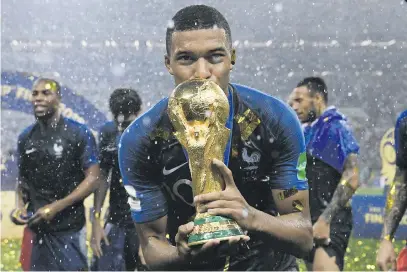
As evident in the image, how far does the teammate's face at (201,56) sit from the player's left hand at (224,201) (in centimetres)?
45

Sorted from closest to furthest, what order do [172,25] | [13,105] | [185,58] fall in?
[185,58] → [172,25] → [13,105]

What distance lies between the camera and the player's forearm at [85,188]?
294 inches

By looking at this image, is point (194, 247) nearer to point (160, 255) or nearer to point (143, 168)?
point (160, 255)

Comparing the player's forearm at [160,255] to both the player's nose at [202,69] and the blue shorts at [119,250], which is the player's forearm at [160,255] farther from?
the blue shorts at [119,250]

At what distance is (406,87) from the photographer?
14.4 meters

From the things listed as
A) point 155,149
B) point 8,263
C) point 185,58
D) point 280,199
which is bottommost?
point 8,263

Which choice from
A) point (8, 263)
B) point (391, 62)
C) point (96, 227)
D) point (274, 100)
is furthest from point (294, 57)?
point (274, 100)

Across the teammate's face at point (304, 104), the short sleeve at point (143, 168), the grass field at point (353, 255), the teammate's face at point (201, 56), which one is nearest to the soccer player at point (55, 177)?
the teammate's face at point (304, 104)

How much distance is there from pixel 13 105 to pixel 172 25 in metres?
9.95

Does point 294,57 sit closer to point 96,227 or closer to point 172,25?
point 96,227

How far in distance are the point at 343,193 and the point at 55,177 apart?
2.45m

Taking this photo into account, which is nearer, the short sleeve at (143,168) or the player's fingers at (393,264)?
the short sleeve at (143,168)

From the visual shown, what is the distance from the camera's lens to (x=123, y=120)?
809 centimetres

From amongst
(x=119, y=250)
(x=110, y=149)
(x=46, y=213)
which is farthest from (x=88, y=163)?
(x=119, y=250)
